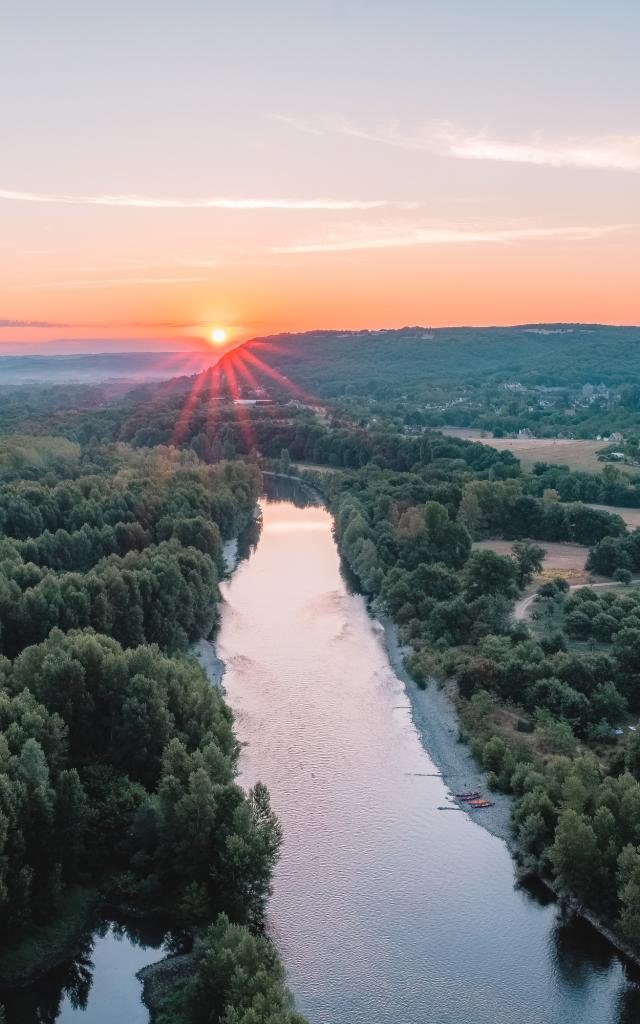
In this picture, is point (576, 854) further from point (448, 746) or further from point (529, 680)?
point (529, 680)

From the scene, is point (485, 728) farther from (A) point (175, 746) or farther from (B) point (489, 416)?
(B) point (489, 416)

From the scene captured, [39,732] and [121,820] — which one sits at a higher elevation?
[39,732]

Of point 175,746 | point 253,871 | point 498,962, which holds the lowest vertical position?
point 498,962

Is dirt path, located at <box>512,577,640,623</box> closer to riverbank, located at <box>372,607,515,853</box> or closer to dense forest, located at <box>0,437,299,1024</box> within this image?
Answer: riverbank, located at <box>372,607,515,853</box>

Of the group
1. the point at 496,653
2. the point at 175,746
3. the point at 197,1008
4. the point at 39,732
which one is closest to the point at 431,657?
the point at 496,653

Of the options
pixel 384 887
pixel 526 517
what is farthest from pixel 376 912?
pixel 526 517

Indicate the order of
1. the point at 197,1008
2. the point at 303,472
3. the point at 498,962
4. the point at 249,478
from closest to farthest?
the point at 197,1008 < the point at 498,962 < the point at 249,478 < the point at 303,472

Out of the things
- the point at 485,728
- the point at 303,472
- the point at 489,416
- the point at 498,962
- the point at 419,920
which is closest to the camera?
the point at 498,962
